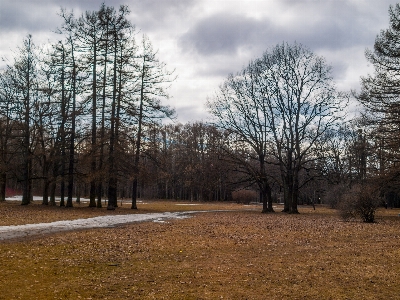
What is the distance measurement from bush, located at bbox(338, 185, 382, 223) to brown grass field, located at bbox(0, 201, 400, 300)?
23.2 ft

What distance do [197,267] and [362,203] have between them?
15239 millimetres

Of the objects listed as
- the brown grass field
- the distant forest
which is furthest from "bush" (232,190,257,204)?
the brown grass field

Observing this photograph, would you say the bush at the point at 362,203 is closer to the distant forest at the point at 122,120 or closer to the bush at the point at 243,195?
the distant forest at the point at 122,120

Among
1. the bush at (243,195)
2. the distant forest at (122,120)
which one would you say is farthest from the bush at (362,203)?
the bush at (243,195)

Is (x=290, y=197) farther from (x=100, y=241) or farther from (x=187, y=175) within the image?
(x=187, y=175)

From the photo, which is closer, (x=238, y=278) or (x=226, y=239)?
(x=238, y=278)

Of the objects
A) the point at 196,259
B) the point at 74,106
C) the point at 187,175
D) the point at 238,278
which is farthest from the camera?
the point at 187,175

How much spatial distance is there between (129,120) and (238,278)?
2390cm

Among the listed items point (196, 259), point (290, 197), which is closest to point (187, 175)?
point (290, 197)

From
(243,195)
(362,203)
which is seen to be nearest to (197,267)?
(362,203)

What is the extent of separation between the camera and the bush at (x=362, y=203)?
20.8m

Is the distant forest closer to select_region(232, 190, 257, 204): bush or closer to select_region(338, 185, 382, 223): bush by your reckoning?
select_region(338, 185, 382, 223): bush

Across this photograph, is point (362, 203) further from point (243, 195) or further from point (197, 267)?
point (243, 195)

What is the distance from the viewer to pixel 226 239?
13.6m
